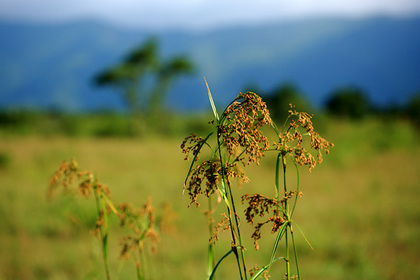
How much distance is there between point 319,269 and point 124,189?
7.10m

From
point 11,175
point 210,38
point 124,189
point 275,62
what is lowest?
point 124,189

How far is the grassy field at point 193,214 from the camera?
5680 millimetres

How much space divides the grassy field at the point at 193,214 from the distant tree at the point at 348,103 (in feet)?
70.0

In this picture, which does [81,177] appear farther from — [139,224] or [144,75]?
[144,75]

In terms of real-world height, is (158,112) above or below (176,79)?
below

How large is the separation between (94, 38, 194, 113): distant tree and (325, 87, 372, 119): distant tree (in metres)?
14.3

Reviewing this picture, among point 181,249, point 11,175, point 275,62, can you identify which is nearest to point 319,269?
point 181,249

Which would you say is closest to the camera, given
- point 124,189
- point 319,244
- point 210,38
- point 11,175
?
point 319,244

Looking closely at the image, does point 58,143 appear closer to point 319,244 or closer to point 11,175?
point 11,175

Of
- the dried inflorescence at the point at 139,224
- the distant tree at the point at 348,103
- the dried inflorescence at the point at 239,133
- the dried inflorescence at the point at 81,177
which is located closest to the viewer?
the dried inflorescence at the point at 239,133

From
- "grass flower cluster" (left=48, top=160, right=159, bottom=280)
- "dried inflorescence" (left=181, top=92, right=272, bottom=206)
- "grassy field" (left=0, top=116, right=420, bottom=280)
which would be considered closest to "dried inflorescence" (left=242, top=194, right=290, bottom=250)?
"dried inflorescence" (left=181, top=92, right=272, bottom=206)

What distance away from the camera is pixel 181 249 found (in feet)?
22.5

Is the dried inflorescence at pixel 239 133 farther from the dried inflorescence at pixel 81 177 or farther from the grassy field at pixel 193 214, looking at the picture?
the grassy field at pixel 193 214

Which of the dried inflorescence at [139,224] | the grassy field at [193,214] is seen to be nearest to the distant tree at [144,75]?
the grassy field at [193,214]
